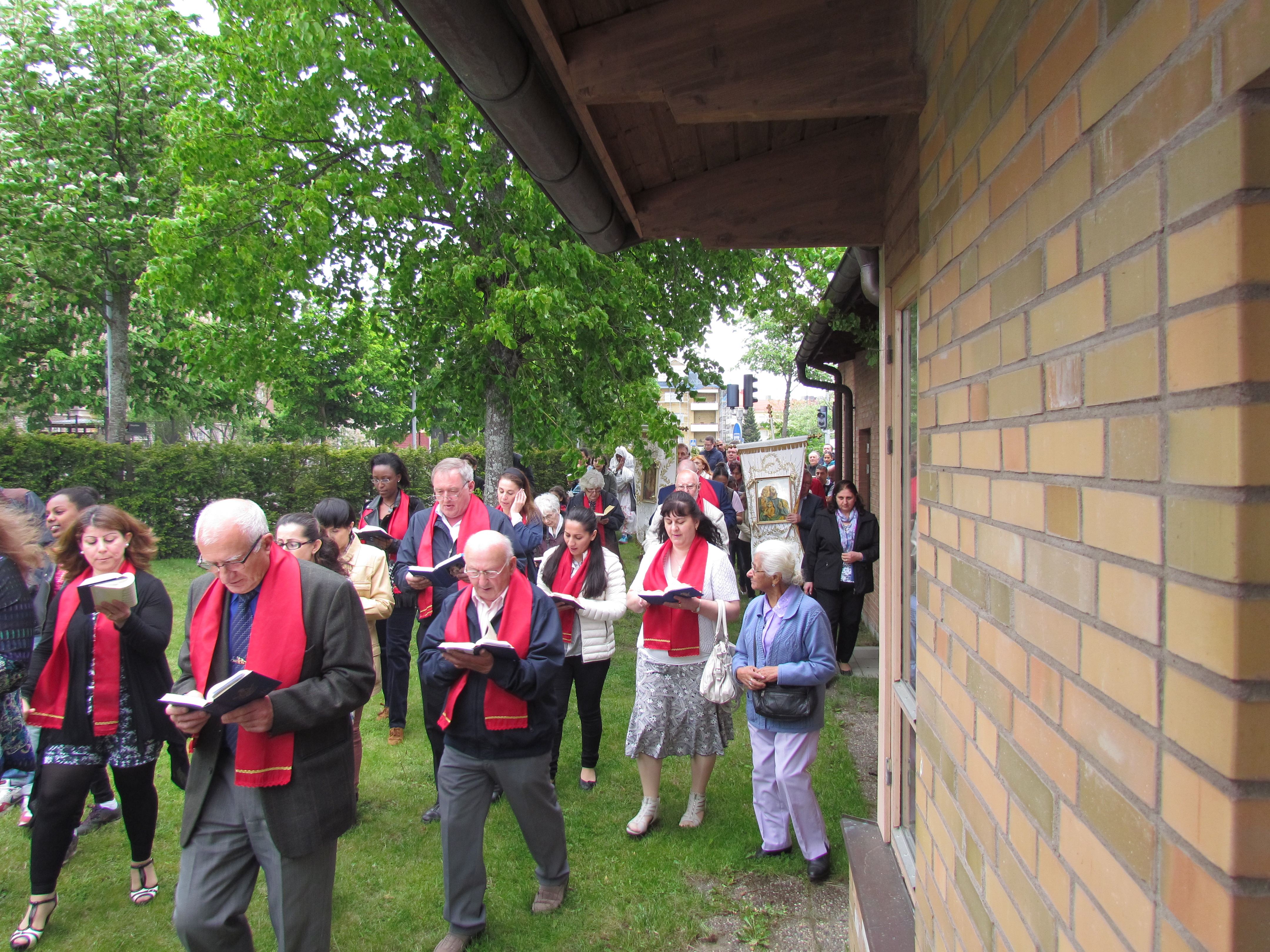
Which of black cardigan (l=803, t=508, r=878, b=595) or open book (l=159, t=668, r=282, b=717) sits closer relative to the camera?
open book (l=159, t=668, r=282, b=717)

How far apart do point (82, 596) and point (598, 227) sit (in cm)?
273

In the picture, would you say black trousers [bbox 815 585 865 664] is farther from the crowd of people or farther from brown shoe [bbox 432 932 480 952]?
brown shoe [bbox 432 932 480 952]

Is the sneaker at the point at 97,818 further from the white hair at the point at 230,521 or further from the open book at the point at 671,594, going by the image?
the open book at the point at 671,594

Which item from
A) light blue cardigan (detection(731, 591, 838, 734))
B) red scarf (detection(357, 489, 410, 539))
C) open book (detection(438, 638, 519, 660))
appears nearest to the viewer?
open book (detection(438, 638, 519, 660))

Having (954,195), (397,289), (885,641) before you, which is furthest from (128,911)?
(397,289)

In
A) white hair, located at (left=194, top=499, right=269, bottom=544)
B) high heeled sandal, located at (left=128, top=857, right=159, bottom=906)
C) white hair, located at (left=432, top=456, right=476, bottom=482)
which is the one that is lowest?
high heeled sandal, located at (left=128, top=857, right=159, bottom=906)

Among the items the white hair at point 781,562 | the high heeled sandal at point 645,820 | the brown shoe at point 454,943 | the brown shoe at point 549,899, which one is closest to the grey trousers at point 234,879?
the brown shoe at point 454,943

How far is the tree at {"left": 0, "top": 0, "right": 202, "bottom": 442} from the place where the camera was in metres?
18.5

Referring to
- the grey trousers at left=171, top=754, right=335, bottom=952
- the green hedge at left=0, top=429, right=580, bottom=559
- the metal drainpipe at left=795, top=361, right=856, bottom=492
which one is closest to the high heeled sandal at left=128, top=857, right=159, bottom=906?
the grey trousers at left=171, top=754, right=335, bottom=952

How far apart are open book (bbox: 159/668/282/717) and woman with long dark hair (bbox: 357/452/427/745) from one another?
3.16 meters

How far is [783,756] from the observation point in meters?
4.34

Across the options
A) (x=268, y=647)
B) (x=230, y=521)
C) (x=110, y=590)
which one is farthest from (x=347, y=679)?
(x=110, y=590)

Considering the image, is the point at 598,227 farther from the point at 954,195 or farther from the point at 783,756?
the point at 783,756

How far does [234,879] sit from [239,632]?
893 mm
